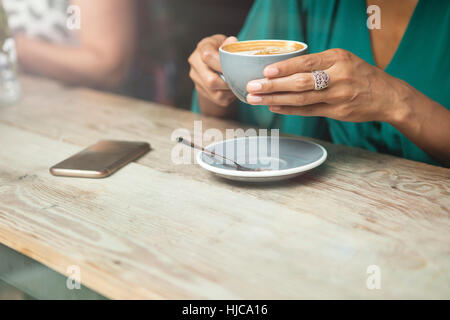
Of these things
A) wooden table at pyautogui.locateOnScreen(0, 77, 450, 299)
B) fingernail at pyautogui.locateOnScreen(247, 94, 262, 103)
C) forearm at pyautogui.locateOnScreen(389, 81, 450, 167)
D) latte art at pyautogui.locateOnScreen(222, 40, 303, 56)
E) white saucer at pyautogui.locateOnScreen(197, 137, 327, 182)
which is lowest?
wooden table at pyautogui.locateOnScreen(0, 77, 450, 299)

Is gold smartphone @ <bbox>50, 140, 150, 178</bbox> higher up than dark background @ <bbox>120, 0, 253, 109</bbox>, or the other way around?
dark background @ <bbox>120, 0, 253, 109</bbox>

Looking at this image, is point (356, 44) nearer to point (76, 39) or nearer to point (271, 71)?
point (271, 71)

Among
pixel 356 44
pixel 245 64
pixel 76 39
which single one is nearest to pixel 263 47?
pixel 245 64

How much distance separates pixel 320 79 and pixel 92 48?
132 centimetres

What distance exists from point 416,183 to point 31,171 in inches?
29.9

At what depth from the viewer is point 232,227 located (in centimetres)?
68

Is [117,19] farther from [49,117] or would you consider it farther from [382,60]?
[382,60]

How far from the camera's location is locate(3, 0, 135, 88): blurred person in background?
1798 millimetres

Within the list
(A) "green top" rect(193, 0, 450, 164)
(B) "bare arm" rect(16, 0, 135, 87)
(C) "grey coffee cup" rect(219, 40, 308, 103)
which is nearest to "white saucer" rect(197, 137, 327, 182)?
(C) "grey coffee cup" rect(219, 40, 308, 103)

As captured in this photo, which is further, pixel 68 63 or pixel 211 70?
pixel 68 63

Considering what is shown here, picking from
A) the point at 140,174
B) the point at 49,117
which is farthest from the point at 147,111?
the point at 140,174

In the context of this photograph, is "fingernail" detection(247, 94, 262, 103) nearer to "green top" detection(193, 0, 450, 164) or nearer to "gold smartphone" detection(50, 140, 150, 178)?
"gold smartphone" detection(50, 140, 150, 178)

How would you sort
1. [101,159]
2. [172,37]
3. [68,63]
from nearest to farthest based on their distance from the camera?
[101,159], [172,37], [68,63]

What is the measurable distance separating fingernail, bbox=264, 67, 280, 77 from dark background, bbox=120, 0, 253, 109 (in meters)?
0.81
